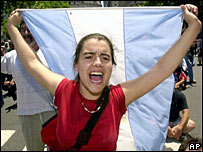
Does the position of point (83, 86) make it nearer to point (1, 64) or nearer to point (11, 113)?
point (1, 64)

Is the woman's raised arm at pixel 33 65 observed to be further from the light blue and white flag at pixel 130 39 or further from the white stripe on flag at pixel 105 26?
the white stripe on flag at pixel 105 26

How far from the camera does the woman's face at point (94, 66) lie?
1.46 metres

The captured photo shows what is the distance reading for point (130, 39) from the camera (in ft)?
7.94

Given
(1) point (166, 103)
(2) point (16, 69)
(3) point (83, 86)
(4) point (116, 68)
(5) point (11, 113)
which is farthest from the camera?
(5) point (11, 113)

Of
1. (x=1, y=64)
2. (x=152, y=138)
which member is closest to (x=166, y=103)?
(x=152, y=138)

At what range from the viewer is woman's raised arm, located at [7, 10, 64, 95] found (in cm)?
157

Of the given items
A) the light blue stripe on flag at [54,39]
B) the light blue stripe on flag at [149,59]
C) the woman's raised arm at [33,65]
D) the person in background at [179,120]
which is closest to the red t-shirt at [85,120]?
the woman's raised arm at [33,65]

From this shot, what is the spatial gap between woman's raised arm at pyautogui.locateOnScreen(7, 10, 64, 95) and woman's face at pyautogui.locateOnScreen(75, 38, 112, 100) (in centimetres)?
22

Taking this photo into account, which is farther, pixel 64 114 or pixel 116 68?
pixel 116 68

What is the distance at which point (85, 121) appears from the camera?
139 cm

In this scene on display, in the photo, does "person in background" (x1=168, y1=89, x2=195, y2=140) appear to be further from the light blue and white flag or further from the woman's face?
the woman's face

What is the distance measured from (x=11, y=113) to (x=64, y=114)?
193 inches

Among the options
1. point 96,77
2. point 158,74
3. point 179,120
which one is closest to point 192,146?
point 158,74

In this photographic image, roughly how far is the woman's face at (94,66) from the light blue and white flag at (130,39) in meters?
0.82
